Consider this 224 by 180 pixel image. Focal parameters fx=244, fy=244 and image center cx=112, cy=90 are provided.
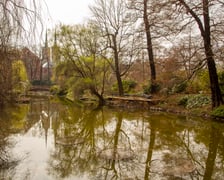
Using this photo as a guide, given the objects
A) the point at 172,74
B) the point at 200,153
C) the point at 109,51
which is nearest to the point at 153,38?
the point at 172,74

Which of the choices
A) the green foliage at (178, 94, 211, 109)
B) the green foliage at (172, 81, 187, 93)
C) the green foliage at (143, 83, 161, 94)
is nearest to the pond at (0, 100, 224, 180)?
the green foliage at (178, 94, 211, 109)

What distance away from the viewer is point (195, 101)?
11.7 m

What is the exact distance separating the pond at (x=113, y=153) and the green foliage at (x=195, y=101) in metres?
3.24

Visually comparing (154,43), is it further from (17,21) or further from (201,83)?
(17,21)

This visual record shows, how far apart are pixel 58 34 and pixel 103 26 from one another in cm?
339

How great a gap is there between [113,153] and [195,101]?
7.70 meters

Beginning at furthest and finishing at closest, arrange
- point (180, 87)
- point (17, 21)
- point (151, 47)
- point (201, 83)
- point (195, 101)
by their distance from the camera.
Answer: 1. point (151, 47)
2. point (180, 87)
3. point (201, 83)
4. point (195, 101)
5. point (17, 21)

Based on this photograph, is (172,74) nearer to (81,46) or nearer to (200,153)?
(81,46)

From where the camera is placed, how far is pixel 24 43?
132 inches

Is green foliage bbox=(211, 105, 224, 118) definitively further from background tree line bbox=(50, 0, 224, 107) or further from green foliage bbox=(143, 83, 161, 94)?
green foliage bbox=(143, 83, 161, 94)

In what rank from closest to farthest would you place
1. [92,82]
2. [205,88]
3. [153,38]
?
[205,88]
[153,38]
[92,82]

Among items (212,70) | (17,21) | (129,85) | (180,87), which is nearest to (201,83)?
(180,87)

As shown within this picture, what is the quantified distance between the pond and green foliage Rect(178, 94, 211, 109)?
3240 mm

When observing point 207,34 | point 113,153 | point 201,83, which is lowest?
point 113,153
